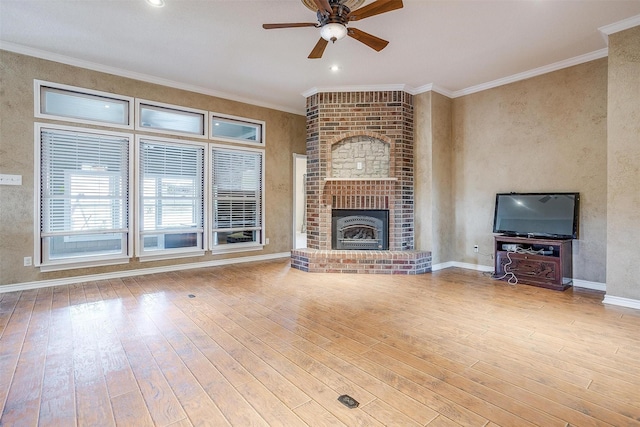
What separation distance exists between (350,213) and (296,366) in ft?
11.3

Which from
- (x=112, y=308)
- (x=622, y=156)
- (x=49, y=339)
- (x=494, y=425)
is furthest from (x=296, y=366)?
(x=622, y=156)

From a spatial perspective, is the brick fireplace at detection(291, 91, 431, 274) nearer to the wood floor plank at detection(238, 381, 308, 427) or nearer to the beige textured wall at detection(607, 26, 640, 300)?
the beige textured wall at detection(607, 26, 640, 300)

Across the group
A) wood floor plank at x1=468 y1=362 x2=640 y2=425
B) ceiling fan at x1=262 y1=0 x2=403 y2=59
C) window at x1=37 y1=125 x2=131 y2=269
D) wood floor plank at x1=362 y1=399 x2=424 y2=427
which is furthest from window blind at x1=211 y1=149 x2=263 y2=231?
wood floor plank at x1=468 y1=362 x2=640 y2=425

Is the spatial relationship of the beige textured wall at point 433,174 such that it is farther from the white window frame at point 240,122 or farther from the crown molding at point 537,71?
the white window frame at point 240,122

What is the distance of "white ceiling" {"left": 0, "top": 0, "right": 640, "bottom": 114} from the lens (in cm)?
302

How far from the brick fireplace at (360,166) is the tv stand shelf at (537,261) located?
1046mm

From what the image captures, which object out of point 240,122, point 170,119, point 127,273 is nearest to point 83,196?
point 127,273

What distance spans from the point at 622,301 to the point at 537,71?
3.08 m

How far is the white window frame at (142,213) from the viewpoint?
4633mm

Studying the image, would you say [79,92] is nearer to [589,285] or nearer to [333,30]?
[333,30]

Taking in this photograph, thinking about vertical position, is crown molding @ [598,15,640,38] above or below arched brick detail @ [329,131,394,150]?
above

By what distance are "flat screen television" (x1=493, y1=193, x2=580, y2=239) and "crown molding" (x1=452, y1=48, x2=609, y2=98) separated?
65.9 inches

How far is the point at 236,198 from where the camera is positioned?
5699 mm

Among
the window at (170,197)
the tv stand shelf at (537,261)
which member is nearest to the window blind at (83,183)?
the window at (170,197)
